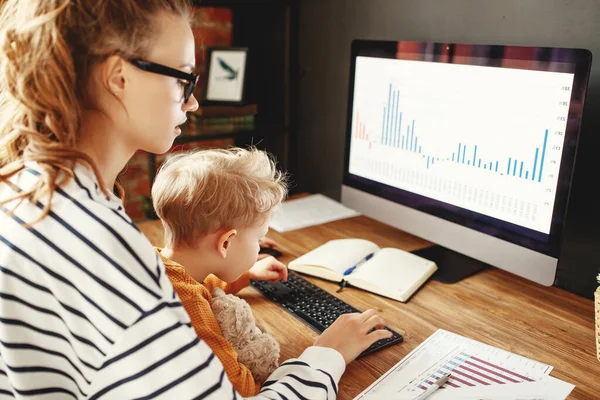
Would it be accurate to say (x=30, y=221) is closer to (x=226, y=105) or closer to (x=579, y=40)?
(x=579, y=40)

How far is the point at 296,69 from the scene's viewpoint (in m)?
2.10

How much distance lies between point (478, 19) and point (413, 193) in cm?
47

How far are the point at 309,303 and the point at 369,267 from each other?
212mm

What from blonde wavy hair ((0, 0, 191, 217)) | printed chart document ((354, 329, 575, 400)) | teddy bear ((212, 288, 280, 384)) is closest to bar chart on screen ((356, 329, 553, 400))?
printed chart document ((354, 329, 575, 400))

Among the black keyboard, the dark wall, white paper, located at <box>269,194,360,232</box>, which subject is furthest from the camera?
white paper, located at <box>269,194,360,232</box>

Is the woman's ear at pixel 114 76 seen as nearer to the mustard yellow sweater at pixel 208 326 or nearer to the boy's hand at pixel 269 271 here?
the mustard yellow sweater at pixel 208 326

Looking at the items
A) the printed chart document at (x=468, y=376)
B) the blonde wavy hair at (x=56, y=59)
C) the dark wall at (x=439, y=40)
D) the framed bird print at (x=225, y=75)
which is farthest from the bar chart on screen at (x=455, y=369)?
the framed bird print at (x=225, y=75)

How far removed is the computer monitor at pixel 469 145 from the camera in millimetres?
1111

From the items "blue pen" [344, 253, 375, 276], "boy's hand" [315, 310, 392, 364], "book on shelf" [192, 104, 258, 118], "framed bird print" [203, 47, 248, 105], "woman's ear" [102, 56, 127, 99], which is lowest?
"blue pen" [344, 253, 375, 276]

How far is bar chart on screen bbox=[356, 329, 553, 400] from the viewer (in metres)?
0.92

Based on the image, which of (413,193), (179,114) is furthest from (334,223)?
(179,114)

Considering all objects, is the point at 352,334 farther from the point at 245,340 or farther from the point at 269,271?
the point at 269,271

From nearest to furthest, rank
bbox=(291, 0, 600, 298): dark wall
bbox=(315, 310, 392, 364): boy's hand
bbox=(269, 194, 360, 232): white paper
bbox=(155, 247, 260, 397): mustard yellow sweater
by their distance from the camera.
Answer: bbox=(155, 247, 260, 397): mustard yellow sweater, bbox=(315, 310, 392, 364): boy's hand, bbox=(291, 0, 600, 298): dark wall, bbox=(269, 194, 360, 232): white paper

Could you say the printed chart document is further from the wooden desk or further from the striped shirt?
the striped shirt
